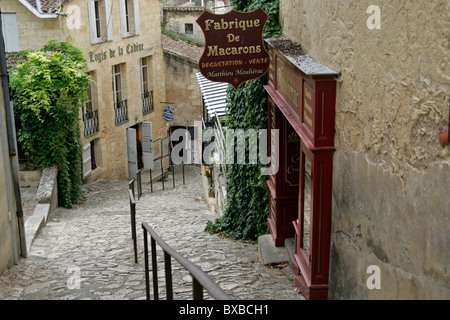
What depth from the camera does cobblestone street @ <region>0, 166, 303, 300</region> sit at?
6.48 meters

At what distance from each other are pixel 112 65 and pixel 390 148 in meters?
18.3

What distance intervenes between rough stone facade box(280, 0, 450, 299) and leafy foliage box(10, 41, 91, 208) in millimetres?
10451

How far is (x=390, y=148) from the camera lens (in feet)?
13.4

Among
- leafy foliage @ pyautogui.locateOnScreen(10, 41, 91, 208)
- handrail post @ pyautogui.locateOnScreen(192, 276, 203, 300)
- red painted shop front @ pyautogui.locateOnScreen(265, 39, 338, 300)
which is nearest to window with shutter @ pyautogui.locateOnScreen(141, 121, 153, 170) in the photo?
leafy foliage @ pyautogui.locateOnScreen(10, 41, 91, 208)

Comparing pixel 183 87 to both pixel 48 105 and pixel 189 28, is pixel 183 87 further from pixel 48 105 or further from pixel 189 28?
pixel 48 105

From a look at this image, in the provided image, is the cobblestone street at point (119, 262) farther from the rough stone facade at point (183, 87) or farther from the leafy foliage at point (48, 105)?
the rough stone facade at point (183, 87)

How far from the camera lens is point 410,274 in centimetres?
371

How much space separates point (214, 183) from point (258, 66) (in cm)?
737

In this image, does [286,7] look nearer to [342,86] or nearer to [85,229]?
[342,86]

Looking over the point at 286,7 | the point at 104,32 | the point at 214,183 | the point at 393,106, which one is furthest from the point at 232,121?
the point at 104,32

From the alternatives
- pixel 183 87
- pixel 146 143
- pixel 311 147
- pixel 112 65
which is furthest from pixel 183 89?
pixel 311 147

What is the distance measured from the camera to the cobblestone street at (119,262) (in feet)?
21.2

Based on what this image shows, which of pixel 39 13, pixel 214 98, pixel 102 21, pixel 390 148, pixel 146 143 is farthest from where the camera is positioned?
pixel 146 143

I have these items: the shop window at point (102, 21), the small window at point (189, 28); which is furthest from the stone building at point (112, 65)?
the small window at point (189, 28)
